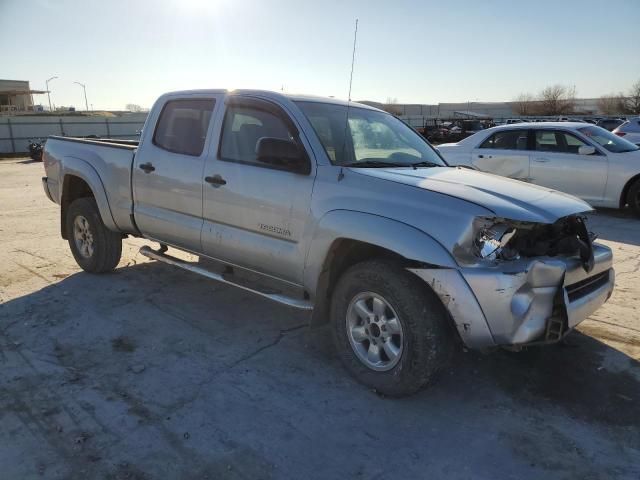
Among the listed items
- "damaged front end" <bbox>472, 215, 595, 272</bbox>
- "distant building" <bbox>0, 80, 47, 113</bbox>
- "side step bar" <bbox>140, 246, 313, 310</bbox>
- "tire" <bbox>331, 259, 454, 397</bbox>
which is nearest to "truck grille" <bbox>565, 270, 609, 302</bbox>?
"damaged front end" <bbox>472, 215, 595, 272</bbox>

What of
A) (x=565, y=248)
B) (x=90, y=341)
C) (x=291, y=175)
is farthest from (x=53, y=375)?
(x=565, y=248)

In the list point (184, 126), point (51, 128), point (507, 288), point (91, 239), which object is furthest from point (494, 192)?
point (51, 128)

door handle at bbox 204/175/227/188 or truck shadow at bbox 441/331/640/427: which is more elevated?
door handle at bbox 204/175/227/188

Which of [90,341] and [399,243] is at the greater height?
[399,243]

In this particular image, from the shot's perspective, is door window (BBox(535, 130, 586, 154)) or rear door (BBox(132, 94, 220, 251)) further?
door window (BBox(535, 130, 586, 154))

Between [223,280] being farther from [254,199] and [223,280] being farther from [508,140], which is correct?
[508,140]

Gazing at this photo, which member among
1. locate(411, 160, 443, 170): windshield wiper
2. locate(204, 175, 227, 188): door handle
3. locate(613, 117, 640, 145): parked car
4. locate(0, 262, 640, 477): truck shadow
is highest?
locate(411, 160, 443, 170): windshield wiper

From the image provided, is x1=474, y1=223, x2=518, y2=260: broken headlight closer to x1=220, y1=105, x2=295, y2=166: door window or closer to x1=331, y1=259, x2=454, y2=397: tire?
x1=331, y1=259, x2=454, y2=397: tire

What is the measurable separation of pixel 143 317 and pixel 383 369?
7.80 ft

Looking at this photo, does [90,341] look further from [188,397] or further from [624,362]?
[624,362]

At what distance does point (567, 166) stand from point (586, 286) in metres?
6.62

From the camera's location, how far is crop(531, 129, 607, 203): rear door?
29.8 feet

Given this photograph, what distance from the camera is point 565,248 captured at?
336cm

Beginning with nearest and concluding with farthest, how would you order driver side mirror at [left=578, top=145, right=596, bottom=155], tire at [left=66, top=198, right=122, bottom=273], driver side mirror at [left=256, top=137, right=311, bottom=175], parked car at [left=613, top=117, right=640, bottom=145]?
driver side mirror at [left=256, top=137, right=311, bottom=175], tire at [left=66, top=198, right=122, bottom=273], driver side mirror at [left=578, top=145, right=596, bottom=155], parked car at [left=613, top=117, right=640, bottom=145]
